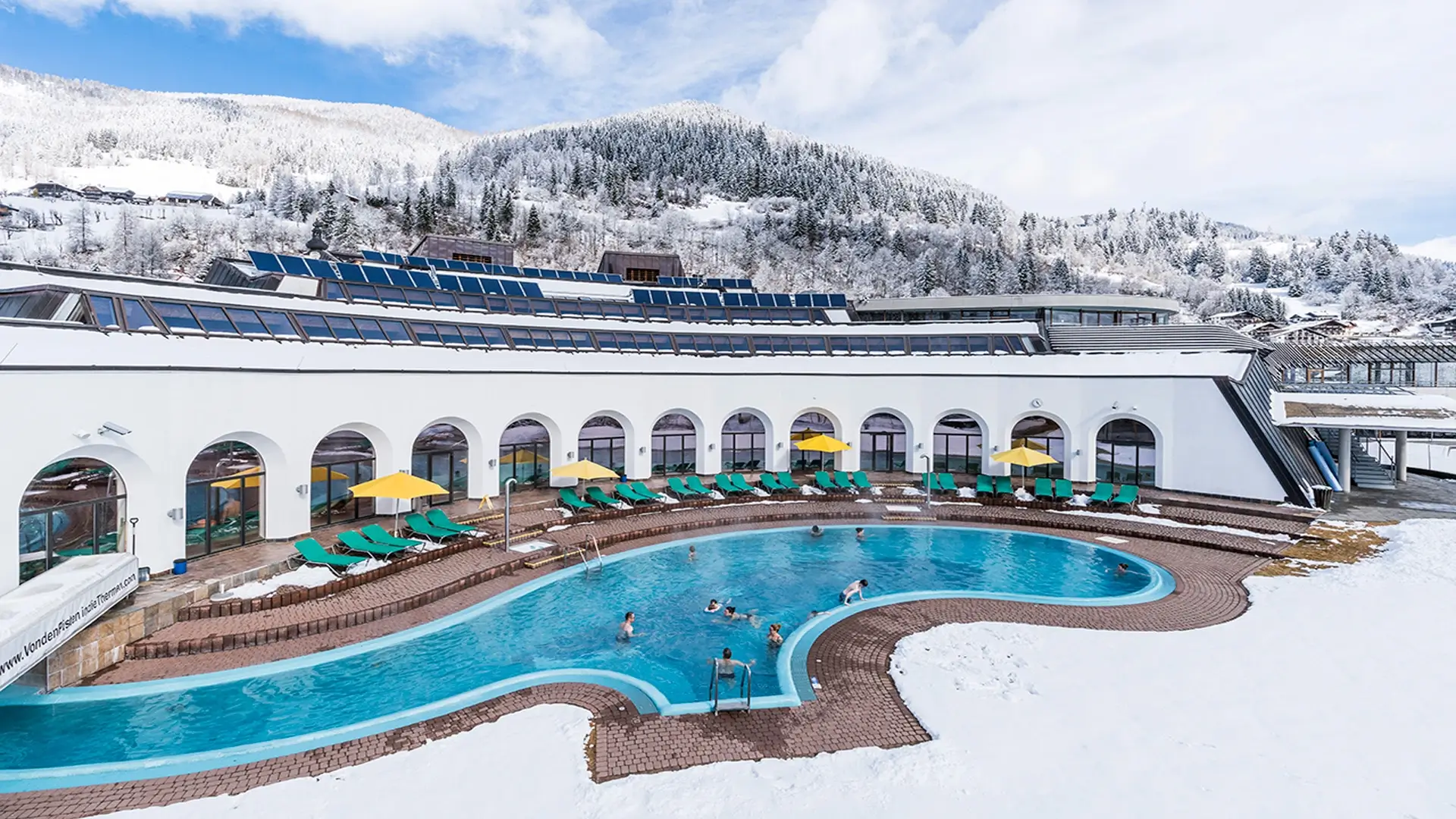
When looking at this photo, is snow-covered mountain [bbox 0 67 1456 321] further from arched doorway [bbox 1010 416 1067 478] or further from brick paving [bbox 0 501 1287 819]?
brick paving [bbox 0 501 1287 819]

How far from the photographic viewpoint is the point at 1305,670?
894 cm

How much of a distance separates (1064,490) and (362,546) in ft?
62.3

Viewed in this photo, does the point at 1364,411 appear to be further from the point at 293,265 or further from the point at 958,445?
the point at 293,265

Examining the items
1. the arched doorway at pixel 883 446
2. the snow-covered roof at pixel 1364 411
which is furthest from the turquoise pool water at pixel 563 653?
the snow-covered roof at pixel 1364 411

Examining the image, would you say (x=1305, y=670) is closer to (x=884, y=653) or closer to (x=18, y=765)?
(x=884, y=653)

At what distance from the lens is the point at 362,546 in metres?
13.4

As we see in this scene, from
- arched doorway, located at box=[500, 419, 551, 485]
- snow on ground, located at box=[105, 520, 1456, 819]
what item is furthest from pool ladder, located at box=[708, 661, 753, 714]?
arched doorway, located at box=[500, 419, 551, 485]

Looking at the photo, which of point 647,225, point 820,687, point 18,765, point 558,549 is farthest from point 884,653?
point 647,225

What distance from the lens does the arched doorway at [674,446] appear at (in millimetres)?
23953

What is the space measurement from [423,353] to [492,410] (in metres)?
2.40

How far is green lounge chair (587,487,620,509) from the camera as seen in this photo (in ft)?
61.4

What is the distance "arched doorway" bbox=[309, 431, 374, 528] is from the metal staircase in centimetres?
3059

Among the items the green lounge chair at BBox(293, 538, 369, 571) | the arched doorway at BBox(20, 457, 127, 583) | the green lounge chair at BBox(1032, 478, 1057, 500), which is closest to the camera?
the arched doorway at BBox(20, 457, 127, 583)

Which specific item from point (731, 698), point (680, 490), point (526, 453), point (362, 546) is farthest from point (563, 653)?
point (526, 453)
